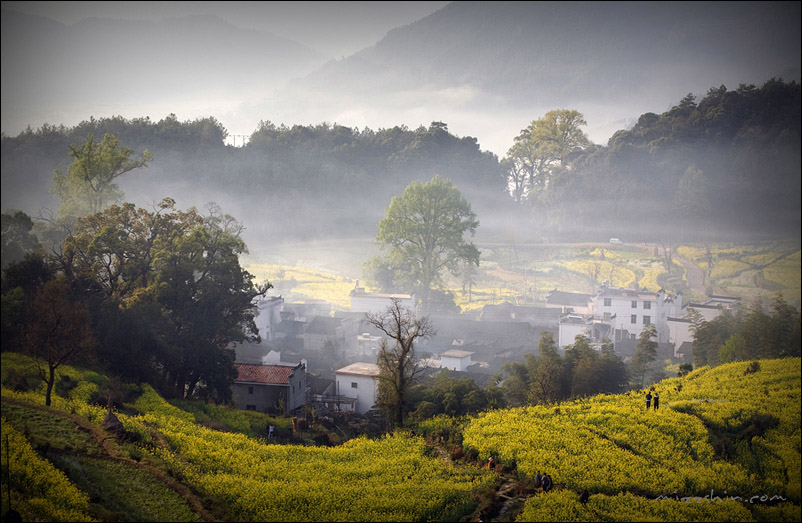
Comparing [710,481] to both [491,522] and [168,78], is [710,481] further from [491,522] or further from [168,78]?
[168,78]

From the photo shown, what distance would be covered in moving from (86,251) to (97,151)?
33.8 ft

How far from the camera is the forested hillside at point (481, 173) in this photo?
27391 millimetres

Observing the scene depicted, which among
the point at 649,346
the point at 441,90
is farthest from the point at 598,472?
the point at 441,90

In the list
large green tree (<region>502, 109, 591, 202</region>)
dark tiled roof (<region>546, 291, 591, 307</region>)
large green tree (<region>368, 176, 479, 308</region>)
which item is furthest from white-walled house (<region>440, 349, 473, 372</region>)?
large green tree (<region>502, 109, 591, 202</region>)

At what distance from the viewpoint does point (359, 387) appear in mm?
22734

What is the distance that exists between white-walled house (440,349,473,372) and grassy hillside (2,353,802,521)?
10.6 meters

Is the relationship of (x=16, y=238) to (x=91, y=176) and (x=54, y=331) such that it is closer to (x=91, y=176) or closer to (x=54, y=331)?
(x=91, y=176)

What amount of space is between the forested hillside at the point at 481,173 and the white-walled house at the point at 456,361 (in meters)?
15.3

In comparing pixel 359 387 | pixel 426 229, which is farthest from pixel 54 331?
pixel 426 229

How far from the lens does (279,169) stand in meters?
59.0

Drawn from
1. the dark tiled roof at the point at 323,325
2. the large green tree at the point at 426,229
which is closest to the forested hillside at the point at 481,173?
the dark tiled roof at the point at 323,325

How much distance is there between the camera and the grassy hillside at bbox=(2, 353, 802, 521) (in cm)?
1021

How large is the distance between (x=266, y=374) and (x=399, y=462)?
29.7ft

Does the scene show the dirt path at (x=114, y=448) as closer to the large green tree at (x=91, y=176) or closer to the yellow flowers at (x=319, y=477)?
the yellow flowers at (x=319, y=477)
